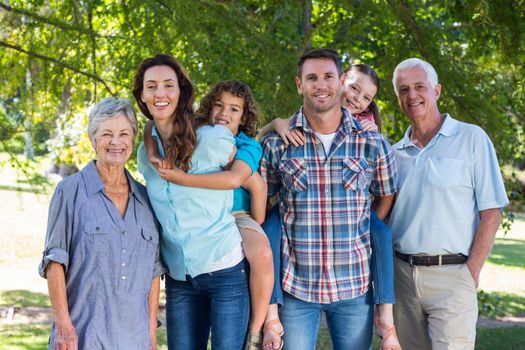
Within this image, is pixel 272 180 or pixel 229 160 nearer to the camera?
pixel 229 160

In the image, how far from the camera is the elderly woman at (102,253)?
9.80ft

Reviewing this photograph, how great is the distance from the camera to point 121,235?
3.05 meters

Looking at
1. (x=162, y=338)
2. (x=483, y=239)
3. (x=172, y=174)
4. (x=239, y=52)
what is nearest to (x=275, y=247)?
(x=172, y=174)

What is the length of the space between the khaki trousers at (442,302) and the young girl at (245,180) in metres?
0.92

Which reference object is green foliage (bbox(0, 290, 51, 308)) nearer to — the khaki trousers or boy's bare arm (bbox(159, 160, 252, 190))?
the khaki trousers

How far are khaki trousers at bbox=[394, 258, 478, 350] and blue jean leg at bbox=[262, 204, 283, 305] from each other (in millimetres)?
783

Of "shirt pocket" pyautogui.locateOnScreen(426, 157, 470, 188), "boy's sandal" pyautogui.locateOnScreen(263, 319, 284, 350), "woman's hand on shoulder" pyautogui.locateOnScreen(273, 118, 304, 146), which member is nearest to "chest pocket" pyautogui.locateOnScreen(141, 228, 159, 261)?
"boy's sandal" pyautogui.locateOnScreen(263, 319, 284, 350)

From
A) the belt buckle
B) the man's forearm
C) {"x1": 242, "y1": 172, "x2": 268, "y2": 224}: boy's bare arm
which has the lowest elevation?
the belt buckle

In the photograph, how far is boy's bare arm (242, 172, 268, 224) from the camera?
3.39 meters

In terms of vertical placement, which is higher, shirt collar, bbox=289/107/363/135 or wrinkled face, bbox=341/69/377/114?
wrinkled face, bbox=341/69/377/114

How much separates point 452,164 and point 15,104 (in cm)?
398

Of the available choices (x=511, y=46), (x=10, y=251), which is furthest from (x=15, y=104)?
(x=10, y=251)

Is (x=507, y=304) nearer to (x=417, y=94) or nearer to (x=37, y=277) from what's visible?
(x=37, y=277)

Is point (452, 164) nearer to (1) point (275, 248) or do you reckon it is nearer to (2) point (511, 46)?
(1) point (275, 248)
